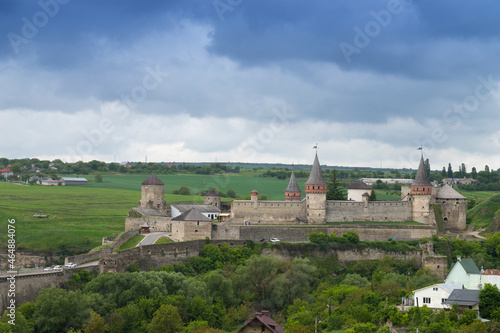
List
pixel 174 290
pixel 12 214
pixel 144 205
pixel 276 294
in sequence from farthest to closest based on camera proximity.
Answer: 1. pixel 12 214
2. pixel 144 205
3. pixel 276 294
4. pixel 174 290

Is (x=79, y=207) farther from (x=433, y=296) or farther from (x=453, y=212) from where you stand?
(x=433, y=296)

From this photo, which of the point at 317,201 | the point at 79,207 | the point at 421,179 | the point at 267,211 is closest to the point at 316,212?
the point at 317,201

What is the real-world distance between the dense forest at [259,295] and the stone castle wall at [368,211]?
4418 mm

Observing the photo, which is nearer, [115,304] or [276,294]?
[115,304]

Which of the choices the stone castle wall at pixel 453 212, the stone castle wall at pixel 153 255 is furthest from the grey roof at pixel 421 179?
the stone castle wall at pixel 153 255

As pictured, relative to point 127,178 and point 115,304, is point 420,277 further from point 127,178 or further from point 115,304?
point 127,178

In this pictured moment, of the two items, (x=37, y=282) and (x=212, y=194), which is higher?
(x=212, y=194)

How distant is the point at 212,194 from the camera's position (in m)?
78.1

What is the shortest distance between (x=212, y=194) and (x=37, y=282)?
2928 cm

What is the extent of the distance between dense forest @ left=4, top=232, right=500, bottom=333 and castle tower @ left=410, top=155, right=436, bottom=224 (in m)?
4.34

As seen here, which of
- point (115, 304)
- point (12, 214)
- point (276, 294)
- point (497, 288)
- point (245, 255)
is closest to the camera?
point (497, 288)

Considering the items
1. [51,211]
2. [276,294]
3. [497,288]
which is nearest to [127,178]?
[51,211]

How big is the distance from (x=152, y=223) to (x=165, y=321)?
→ 20.4 m

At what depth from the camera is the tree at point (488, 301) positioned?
4519 cm
